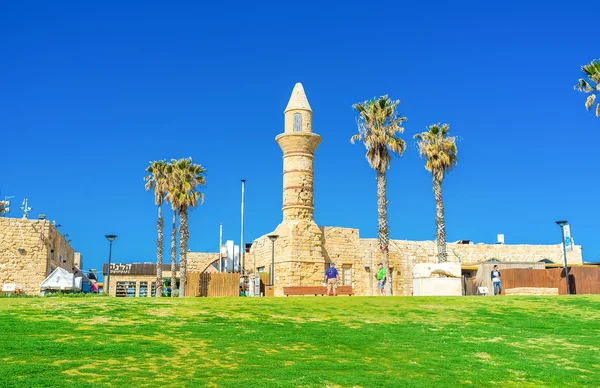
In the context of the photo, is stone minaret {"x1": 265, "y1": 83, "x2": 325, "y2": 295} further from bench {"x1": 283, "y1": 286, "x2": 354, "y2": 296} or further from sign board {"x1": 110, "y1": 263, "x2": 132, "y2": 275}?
sign board {"x1": 110, "y1": 263, "x2": 132, "y2": 275}

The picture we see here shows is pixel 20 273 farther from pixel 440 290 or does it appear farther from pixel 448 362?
pixel 448 362

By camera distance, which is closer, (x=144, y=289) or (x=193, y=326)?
(x=193, y=326)

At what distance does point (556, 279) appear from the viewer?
31531 millimetres

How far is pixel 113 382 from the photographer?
984 cm

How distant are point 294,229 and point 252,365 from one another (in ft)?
78.1

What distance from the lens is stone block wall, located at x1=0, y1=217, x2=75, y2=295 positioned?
3497 cm

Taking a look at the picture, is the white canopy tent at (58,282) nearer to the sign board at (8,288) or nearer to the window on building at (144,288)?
the sign board at (8,288)

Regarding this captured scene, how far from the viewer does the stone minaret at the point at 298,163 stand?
35.5 metres

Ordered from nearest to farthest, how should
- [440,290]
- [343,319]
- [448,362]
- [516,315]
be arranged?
[448,362] → [343,319] → [516,315] → [440,290]

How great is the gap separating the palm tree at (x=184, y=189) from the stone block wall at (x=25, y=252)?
26.7ft

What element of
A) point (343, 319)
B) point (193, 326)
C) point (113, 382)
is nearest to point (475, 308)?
point (343, 319)

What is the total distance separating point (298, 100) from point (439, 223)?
11289 millimetres

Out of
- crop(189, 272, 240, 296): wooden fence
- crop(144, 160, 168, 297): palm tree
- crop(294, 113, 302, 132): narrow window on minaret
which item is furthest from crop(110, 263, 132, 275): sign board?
crop(294, 113, 302, 132): narrow window on minaret

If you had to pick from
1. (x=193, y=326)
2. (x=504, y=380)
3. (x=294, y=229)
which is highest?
(x=294, y=229)
